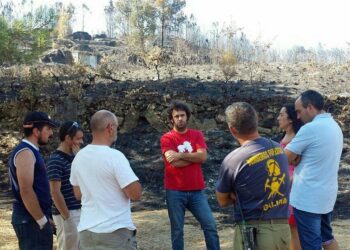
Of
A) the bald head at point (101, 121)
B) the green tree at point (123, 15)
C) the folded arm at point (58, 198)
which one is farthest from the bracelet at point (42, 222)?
the green tree at point (123, 15)

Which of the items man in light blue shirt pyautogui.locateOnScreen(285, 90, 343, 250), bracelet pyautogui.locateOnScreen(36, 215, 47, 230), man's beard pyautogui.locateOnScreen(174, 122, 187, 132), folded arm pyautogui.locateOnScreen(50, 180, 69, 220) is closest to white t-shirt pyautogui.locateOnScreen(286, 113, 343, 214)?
man in light blue shirt pyautogui.locateOnScreen(285, 90, 343, 250)

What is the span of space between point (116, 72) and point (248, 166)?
12155mm

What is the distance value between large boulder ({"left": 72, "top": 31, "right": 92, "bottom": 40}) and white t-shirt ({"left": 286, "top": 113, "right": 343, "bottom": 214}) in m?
32.2

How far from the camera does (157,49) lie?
51.8ft

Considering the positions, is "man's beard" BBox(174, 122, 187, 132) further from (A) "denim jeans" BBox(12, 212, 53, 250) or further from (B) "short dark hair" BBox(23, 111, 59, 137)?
(A) "denim jeans" BBox(12, 212, 53, 250)

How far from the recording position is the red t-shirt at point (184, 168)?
5.42 meters

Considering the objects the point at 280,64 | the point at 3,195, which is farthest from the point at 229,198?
the point at 280,64

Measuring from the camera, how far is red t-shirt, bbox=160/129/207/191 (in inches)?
213

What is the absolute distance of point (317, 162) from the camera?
176 inches

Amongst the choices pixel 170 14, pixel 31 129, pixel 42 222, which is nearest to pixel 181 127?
pixel 31 129

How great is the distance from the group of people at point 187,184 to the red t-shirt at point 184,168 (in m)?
0.01

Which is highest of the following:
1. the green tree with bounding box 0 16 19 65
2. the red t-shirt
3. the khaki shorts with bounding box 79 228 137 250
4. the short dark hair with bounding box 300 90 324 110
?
the green tree with bounding box 0 16 19 65

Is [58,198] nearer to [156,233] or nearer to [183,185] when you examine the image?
[183,185]

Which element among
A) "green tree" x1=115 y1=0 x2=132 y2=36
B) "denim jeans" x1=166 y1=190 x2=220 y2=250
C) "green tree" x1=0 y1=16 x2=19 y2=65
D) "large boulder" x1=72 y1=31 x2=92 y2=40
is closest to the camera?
"denim jeans" x1=166 y1=190 x2=220 y2=250
